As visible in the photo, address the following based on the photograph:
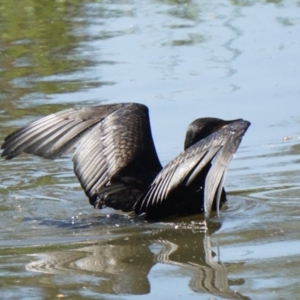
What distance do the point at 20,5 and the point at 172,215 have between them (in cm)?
775

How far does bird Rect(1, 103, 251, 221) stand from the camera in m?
5.73

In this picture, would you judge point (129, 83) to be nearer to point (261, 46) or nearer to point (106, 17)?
point (261, 46)

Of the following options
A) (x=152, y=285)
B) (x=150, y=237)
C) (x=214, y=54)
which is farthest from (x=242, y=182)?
(x=214, y=54)

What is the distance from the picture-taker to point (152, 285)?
4.47m

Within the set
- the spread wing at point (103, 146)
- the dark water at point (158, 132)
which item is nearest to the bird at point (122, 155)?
the spread wing at point (103, 146)

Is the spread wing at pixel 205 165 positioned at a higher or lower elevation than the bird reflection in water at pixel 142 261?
higher

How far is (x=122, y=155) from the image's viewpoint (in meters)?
6.14

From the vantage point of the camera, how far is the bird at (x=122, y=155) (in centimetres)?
573

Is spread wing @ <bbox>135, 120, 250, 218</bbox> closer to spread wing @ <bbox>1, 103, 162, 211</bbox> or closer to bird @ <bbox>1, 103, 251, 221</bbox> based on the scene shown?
bird @ <bbox>1, 103, 251, 221</bbox>

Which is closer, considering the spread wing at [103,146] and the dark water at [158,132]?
the dark water at [158,132]

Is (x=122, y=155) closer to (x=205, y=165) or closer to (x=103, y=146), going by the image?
(x=103, y=146)

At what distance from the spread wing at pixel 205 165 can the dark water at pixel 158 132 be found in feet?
0.72

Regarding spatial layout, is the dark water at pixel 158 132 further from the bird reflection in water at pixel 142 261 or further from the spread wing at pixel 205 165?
the spread wing at pixel 205 165

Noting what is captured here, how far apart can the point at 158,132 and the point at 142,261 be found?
8.60ft
